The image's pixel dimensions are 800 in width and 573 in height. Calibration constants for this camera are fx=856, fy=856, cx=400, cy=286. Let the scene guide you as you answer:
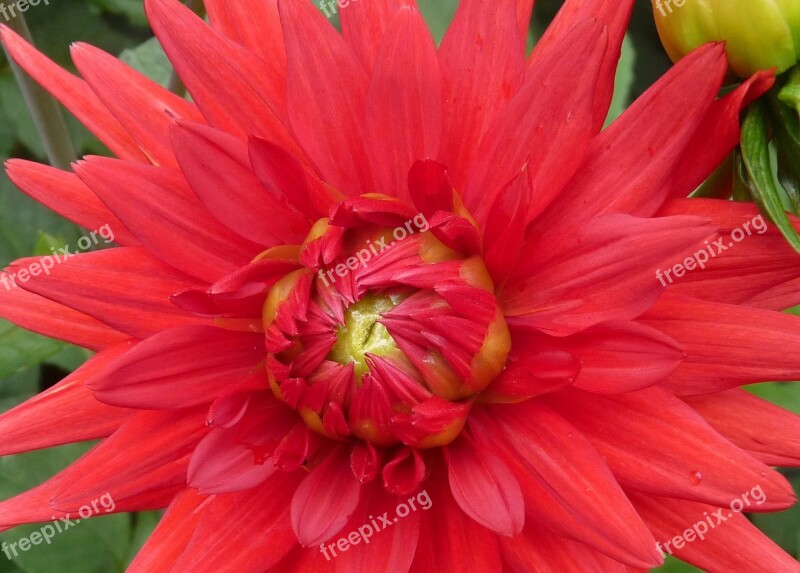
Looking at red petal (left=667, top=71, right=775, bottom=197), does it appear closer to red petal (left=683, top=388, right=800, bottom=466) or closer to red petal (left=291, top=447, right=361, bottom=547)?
red petal (left=683, top=388, right=800, bottom=466)

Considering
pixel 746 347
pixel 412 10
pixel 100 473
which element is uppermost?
pixel 412 10

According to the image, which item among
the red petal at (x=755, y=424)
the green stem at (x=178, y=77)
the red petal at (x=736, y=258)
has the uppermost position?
the green stem at (x=178, y=77)

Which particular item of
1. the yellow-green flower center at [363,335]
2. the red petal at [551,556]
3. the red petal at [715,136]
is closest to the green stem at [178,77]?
the yellow-green flower center at [363,335]

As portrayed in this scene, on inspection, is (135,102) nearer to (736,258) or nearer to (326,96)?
(326,96)

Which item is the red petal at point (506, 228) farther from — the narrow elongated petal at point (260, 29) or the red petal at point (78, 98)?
the red petal at point (78, 98)

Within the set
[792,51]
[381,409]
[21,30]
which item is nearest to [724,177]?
[792,51]

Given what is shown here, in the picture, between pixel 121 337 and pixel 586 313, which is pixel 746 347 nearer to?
pixel 586 313
